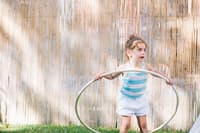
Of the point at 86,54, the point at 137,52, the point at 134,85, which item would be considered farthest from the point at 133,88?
the point at 86,54

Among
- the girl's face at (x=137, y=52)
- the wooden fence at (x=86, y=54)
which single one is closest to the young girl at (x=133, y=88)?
the girl's face at (x=137, y=52)

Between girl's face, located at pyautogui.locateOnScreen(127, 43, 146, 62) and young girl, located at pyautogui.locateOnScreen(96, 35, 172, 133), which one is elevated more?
girl's face, located at pyautogui.locateOnScreen(127, 43, 146, 62)

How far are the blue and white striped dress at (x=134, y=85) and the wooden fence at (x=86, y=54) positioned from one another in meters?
1.46

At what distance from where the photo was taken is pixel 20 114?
314 inches

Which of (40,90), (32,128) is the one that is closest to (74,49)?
(40,90)

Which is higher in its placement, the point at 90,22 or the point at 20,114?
the point at 90,22

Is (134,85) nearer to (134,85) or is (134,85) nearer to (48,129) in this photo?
(134,85)

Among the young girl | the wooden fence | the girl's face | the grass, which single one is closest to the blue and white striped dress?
the young girl

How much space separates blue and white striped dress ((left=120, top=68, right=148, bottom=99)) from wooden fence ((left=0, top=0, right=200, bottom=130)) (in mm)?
1460

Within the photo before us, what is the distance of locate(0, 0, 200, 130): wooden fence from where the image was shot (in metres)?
7.79

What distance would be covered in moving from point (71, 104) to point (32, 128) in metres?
0.67

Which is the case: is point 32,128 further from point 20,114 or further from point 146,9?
point 146,9

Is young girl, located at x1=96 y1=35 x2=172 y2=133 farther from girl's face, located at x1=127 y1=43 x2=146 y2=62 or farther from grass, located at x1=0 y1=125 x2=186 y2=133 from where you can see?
grass, located at x1=0 y1=125 x2=186 y2=133

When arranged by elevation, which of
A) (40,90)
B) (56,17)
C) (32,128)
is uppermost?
(56,17)
